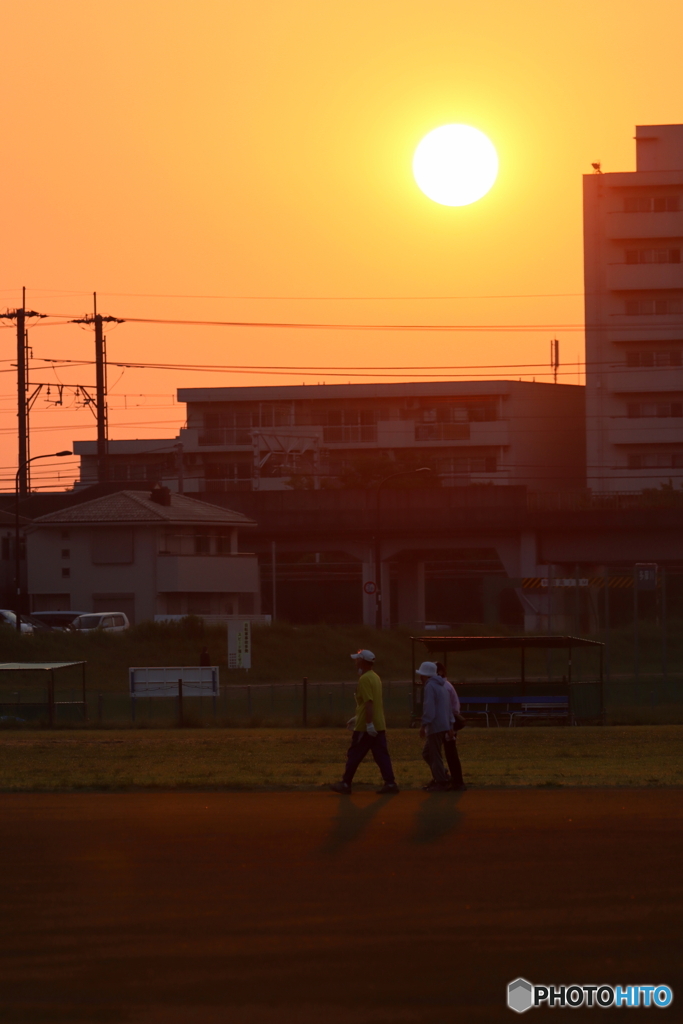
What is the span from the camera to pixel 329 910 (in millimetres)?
9156

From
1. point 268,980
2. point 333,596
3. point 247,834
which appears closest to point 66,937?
point 268,980

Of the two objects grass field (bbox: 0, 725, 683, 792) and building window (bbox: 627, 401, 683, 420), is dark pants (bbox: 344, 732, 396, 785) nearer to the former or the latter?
grass field (bbox: 0, 725, 683, 792)

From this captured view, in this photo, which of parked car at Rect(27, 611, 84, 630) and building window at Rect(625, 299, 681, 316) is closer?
parked car at Rect(27, 611, 84, 630)

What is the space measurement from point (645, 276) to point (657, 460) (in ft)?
41.6

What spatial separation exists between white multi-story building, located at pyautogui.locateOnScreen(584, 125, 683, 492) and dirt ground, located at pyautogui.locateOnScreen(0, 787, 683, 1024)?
7489 centimetres

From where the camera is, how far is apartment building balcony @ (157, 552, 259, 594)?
64812 mm

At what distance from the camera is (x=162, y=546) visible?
65.2 metres

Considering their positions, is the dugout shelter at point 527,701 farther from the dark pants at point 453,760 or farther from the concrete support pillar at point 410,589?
the concrete support pillar at point 410,589

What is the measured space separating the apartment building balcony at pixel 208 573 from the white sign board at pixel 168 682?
27.1 meters

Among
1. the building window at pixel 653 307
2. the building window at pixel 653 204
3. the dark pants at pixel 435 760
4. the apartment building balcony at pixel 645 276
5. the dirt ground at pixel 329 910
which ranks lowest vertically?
the dark pants at pixel 435 760

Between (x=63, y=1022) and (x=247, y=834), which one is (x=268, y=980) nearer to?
(x=63, y=1022)

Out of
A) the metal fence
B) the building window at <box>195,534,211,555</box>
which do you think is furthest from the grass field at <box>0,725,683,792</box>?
the building window at <box>195,534,211,555</box>

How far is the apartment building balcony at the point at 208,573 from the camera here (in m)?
64.8

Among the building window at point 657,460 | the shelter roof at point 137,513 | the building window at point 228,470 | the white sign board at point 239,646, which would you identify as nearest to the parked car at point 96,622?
the shelter roof at point 137,513
